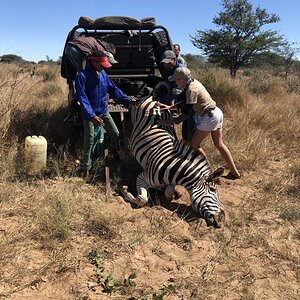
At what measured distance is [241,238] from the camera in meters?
4.34

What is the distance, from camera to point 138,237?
4188 mm

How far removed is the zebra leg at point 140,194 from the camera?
4993 mm

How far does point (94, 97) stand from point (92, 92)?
8 centimetres

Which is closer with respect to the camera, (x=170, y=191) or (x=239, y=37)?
(x=170, y=191)

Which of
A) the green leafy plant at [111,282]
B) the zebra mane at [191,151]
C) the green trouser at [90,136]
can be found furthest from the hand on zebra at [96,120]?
the green leafy plant at [111,282]

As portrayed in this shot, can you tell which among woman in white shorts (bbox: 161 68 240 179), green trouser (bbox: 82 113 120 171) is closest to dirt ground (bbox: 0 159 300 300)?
green trouser (bbox: 82 113 120 171)

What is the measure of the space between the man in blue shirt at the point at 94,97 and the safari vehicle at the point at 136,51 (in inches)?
71.9

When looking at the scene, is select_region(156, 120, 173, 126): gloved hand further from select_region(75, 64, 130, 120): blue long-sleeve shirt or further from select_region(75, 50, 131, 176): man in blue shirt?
select_region(75, 64, 130, 120): blue long-sleeve shirt

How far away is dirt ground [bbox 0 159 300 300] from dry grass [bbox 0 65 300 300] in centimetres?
1

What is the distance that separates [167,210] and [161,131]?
1.18 m

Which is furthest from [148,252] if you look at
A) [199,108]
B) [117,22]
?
[117,22]

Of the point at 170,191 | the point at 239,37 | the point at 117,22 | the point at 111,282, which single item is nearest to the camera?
the point at 111,282

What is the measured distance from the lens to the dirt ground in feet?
11.1

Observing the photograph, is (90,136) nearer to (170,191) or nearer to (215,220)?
(170,191)
